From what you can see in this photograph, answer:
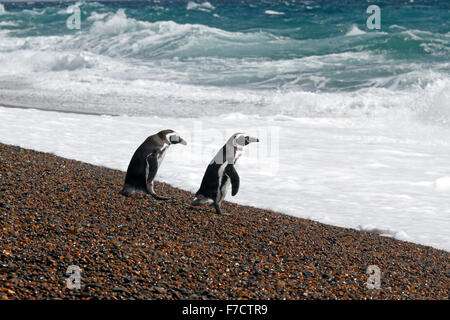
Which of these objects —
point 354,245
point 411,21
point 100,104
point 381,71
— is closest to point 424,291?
point 354,245

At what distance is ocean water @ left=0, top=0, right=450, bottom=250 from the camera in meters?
7.99

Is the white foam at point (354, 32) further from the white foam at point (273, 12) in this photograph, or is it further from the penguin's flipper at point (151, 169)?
the penguin's flipper at point (151, 169)

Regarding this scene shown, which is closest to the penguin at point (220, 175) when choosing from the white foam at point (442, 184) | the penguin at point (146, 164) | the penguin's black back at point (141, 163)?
the penguin at point (146, 164)

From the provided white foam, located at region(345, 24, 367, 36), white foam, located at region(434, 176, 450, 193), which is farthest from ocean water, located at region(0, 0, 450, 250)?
white foam, located at region(345, 24, 367, 36)

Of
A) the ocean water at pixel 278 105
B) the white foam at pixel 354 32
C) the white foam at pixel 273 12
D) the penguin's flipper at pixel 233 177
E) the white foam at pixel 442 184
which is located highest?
the white foam at pixel 273 12

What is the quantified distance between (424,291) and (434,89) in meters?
12.8

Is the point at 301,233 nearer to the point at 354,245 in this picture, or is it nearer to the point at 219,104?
the point at 354,245

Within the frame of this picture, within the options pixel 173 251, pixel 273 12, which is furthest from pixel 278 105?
pixel 273 12

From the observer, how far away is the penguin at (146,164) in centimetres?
580

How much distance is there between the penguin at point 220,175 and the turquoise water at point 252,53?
9383 millimetres

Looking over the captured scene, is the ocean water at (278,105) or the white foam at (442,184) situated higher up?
the ocean water at (278,105)

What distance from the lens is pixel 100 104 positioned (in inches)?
595

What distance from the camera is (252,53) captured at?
86.3 feet
